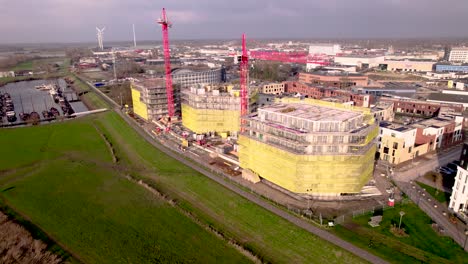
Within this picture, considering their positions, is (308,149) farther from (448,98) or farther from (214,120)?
(448,98)

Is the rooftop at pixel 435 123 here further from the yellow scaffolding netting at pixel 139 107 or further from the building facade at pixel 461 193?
the yellow scaffolding netting at pixel 139 107

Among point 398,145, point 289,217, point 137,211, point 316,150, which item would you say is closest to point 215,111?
point 316,150

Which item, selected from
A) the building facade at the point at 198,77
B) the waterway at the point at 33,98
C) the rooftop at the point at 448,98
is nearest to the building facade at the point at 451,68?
Result: the rooftop at the point at 448,98

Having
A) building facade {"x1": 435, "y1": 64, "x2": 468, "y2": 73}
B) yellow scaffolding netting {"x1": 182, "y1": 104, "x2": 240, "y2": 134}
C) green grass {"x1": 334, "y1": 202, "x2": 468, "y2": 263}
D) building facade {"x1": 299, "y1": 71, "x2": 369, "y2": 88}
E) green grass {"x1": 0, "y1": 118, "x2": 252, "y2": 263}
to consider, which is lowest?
green grass {"x1": 0, "y1": 118, "x2": 252, "y2": 263}

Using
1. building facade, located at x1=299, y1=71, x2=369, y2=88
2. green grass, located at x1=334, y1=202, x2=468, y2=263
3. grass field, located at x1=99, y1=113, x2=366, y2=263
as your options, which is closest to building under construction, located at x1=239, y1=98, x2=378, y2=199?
green grass, located at x1=334, y1=202, x2=468, y2=263

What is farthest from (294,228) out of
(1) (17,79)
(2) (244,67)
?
(1) (17,79)

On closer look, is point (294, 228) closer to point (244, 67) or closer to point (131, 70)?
point (244, 67)

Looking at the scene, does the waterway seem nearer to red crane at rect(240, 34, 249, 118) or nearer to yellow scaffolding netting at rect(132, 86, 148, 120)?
yellow scaffolding netting at rect(132, 86, 148, 120)
